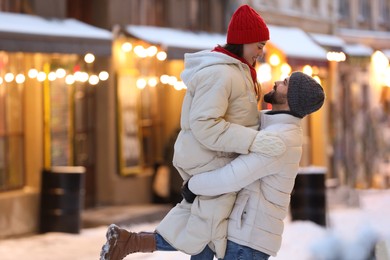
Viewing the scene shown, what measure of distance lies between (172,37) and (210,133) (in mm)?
11410

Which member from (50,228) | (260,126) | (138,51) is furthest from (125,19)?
(260,126)

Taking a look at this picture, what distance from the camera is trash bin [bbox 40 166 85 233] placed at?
46.2ft

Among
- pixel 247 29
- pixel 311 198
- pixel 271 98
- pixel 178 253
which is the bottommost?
pixel 178 253

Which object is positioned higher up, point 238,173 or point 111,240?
point 238,173

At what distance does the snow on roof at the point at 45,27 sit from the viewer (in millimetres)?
12664

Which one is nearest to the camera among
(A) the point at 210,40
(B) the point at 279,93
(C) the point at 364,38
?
(B) the point at 279,93

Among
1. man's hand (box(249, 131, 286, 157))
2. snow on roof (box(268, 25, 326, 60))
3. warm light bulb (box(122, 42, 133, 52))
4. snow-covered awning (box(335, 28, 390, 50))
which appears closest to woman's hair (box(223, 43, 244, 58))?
man's hand (box(249, 131, 286, 157))

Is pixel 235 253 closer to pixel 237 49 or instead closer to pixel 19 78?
pixel 237 49

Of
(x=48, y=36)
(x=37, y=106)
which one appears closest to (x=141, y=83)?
(x=37, y=106)

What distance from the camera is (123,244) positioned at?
229 inches

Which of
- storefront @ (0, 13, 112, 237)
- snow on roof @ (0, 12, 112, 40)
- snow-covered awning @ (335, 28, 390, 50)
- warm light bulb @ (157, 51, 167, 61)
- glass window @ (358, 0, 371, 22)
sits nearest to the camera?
snow on roof @ (0, 12, 112, 40)

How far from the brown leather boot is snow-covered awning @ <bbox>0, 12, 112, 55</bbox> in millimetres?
6450

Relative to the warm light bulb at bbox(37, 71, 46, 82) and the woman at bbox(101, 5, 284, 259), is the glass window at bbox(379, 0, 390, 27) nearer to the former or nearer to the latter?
the warm light bulb at bbox(37, 71, 46, 82)

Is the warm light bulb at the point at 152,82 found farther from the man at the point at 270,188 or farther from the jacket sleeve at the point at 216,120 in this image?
the jacket sleeve at the point at 216,120
